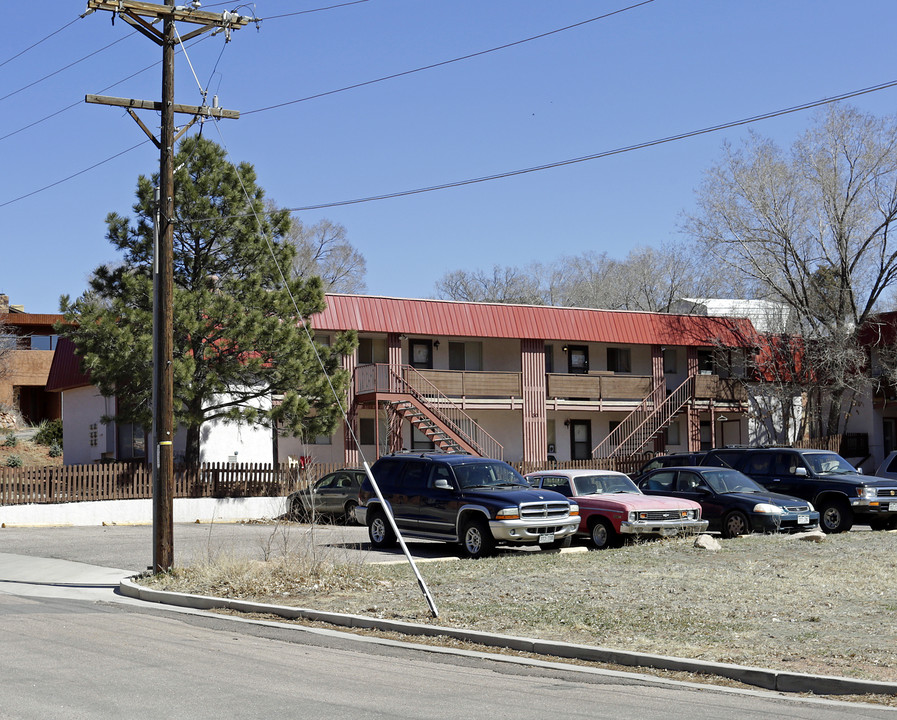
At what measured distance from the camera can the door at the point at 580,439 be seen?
1667 inches

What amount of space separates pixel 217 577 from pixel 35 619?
2847mm

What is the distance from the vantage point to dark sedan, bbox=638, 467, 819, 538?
20.5m

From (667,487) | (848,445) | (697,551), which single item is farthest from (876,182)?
(697,551)

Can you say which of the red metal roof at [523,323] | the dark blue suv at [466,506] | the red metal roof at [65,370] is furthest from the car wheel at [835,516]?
the red metal roof at [65,370]

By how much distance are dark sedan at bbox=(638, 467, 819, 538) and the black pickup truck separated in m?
0.97

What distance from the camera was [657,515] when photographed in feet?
63.7

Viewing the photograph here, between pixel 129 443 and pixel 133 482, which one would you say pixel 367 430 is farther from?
pixel 133 482

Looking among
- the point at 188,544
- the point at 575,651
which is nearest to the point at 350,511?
the point at 188,544

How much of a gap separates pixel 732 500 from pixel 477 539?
5.74 metres

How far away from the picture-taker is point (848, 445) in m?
45.3

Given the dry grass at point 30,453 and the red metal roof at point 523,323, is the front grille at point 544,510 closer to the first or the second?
the red metal roof at point 523,323

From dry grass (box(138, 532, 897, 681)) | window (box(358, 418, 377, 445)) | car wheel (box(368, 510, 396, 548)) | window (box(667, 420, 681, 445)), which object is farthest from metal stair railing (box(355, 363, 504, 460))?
dry grass (box(138, 532, 897, 681))

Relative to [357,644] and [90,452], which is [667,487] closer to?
[357,644]

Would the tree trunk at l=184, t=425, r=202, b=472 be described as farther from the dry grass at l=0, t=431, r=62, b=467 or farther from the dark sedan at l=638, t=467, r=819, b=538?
the dry grass at l=0, t=431, r=62, b=467
